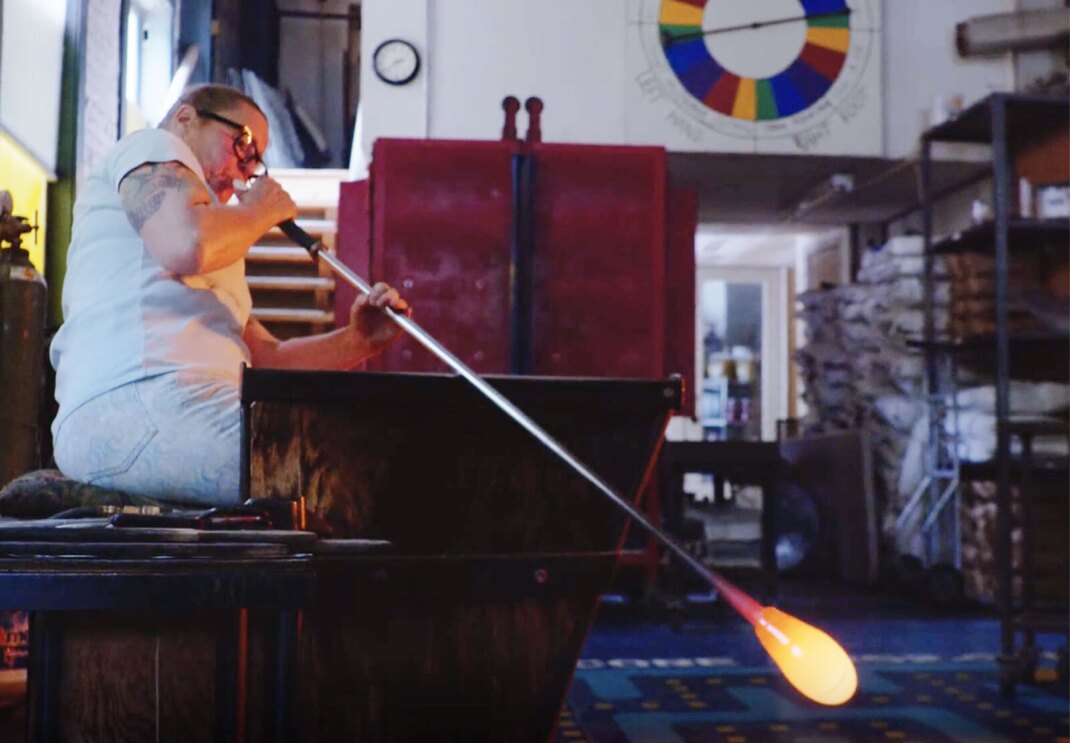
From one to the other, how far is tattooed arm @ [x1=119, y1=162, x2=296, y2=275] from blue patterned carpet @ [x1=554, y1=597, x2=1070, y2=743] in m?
1.47

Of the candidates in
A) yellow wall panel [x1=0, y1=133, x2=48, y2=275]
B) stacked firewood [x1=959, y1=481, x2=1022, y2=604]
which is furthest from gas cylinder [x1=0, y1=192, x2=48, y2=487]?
stacked firewood [x1=959, y1=481, x2=1022, y2=604]

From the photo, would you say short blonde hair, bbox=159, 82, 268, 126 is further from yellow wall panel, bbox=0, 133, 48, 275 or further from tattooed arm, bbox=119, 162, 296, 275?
yellow wall panel, bbox=0, 133, 48, 275

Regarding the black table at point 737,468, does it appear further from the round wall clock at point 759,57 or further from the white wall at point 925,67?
the white wall at point 925,67

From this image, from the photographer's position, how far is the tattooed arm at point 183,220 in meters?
1.74

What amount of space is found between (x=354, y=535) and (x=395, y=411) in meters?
0.19

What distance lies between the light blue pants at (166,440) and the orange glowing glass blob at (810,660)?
0.83m

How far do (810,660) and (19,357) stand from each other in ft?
7.62

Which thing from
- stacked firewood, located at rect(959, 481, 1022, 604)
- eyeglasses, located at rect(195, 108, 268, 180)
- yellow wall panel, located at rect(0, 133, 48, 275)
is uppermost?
yellow wall panel, located at rect(0, 133, 48, 275)

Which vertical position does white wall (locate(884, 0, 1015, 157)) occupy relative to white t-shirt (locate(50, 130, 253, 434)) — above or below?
above

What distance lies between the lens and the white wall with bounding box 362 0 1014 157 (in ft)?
20.0

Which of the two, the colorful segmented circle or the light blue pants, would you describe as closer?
the light blue pants

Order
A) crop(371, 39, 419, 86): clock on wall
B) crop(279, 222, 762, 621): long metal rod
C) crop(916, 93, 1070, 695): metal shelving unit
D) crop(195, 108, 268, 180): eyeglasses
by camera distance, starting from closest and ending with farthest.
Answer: crop(279, 222, 762, 621): long metal rod, crop(195, 108, 268, 180): eyeglasses, crop(916, 93, 1070, 695): metal shelving unit, crop(371, 39, 419, 86): clock on wall

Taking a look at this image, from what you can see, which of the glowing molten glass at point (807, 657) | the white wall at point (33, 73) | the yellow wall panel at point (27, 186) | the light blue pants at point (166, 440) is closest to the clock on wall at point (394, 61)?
the white wall at point (33, 73)

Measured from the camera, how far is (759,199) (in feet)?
24.2
